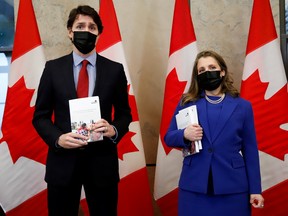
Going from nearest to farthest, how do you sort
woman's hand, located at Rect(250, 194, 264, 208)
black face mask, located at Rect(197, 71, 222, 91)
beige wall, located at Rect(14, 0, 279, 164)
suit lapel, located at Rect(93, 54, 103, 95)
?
suit lapel, located at Rect(93, 54, 103, 95), woman's hand, located at Rect(250, 194, 264, 208), black face mask, located at Rect(197, 71, 222, 91), beige wall, located at Rect(14, 0, 279, 164)

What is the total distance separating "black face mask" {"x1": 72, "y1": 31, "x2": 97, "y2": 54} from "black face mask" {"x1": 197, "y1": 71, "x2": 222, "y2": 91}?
0.65m

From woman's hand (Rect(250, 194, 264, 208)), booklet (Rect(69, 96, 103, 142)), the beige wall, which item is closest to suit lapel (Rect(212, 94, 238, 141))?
woman's hand (Rect(250, 194, 264, 208))

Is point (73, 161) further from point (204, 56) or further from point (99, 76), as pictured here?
point (204, 56)

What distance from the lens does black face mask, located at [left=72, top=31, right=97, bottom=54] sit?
1.56 meters

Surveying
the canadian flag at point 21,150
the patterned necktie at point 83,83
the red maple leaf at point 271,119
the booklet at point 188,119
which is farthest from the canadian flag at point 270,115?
the canadian flag at point 21,150

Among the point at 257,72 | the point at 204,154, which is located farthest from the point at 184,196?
the point at 257,72

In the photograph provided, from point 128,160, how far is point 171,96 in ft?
1.94

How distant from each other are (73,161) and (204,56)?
0.97 meters

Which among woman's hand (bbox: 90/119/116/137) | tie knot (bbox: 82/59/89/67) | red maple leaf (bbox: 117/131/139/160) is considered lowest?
red maple leaf (bbox: 117/131/139/160)

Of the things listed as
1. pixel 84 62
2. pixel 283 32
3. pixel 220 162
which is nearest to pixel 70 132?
pixel 84 62

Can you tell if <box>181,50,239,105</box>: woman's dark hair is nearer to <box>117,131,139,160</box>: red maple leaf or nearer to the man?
the man

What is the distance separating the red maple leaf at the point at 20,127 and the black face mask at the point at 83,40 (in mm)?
1037

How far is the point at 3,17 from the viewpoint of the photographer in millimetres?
3064

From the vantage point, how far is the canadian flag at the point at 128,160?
252cm
